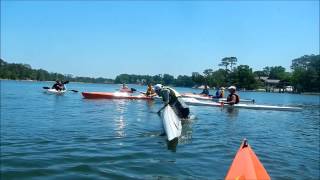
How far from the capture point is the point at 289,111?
28703 mm

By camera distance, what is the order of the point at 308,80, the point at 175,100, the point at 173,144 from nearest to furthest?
the point at 173,144 < the point at 175,100 < the point at 308,80

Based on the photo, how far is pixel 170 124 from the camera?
12625 mm

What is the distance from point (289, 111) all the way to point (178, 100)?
14.9 m

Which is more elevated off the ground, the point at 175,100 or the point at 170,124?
the point at 175,100

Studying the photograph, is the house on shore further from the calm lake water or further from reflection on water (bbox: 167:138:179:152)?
A: reflection on water (bbox: 167:138:179:152)

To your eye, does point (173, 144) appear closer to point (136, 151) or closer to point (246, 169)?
point (136, 151)

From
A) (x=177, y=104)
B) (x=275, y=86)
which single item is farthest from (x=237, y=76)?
(x=177, y=104)

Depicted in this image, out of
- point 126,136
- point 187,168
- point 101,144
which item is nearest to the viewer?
point 187,168

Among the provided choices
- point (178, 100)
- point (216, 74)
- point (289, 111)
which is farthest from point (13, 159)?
point (216, 74)

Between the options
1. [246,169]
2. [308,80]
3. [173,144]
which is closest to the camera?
[246,169]

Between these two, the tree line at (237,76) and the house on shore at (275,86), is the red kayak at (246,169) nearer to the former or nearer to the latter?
the tree line at (237,76)

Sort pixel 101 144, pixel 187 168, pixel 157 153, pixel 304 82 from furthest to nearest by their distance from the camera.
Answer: pixel 304 82, pixel 101 144, pixel 157 153, pixel 187 168

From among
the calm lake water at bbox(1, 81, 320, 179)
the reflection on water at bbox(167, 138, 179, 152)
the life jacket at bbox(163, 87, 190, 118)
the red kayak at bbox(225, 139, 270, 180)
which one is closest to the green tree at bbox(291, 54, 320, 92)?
the calm lake water at bbox(1, 81, 320, 179)

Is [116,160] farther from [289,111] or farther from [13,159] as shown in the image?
[289,111]
